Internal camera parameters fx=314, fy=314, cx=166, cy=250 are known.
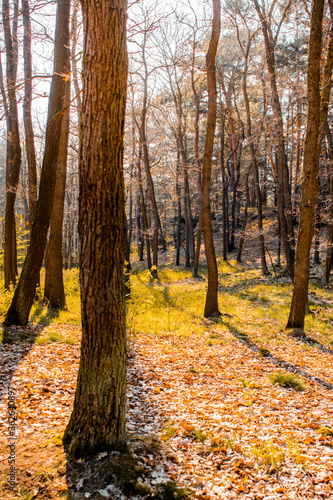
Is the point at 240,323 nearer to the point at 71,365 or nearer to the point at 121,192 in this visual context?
the point at 71,365

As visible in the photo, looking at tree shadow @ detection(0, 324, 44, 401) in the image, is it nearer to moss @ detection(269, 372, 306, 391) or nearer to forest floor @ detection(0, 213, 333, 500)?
forest floor @ detection(0, 213, 333, 500)

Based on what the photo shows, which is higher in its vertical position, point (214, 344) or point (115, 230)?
point (115, 230)

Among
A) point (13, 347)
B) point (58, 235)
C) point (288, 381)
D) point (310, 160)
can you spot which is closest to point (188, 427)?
point (288, 381)

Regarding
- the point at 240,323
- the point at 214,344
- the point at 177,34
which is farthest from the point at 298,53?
the point at 214,344

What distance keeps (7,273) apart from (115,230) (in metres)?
11.3

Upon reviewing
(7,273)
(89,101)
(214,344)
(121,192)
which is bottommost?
(214,344)

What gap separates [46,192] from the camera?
6629 mm

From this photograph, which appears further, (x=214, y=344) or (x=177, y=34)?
(x=177, y=34)

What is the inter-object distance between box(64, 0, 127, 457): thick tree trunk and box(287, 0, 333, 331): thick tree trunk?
5618mm

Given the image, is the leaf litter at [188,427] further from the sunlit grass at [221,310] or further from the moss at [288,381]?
the sunlit grass at [221,310]

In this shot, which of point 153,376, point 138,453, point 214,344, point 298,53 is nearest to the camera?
point 138,453

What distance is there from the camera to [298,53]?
1598cm

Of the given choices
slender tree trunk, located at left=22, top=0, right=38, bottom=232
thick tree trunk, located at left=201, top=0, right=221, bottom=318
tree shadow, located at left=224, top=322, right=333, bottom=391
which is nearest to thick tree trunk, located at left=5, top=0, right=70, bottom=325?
slender tree trunk, located at left=22, top=0, right=38, bottom=232

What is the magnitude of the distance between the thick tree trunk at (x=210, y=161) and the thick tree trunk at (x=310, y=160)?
7.81 ft
